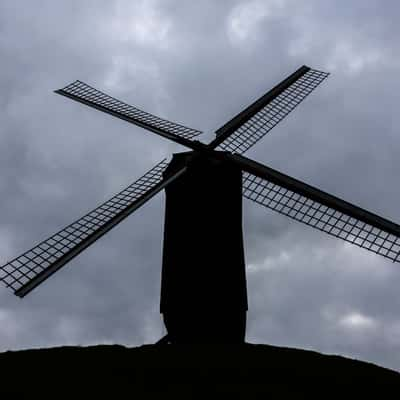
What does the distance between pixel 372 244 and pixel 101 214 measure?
5.37 metres

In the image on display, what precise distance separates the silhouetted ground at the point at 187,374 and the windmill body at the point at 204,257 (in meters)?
1.20

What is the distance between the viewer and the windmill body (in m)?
10.6

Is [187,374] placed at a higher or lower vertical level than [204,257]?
lower

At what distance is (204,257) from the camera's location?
10.6 meters

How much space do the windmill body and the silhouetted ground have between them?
3.95 ft

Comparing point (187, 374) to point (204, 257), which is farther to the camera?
point (204, 257)

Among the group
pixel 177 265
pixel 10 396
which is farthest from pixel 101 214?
pixel 10 396

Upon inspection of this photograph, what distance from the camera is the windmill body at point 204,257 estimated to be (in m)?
10.6

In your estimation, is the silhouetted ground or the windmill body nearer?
the silhouetted ground

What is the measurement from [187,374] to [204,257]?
2.81m

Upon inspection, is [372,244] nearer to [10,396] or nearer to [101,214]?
[101,214]

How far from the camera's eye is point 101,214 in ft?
34.2

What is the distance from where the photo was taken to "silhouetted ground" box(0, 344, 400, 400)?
25.1ft

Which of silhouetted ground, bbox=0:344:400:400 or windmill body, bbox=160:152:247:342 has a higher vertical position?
windmill body, bbox=160:152:247:342
